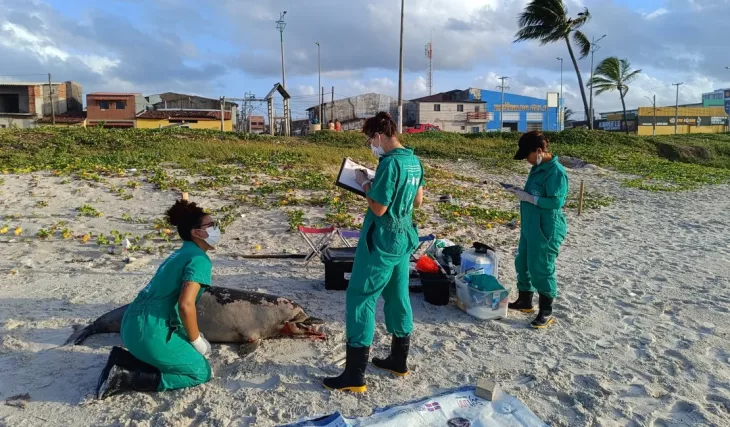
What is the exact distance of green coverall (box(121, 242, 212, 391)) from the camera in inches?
126

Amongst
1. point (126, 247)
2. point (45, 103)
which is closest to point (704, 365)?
point (126, 247)

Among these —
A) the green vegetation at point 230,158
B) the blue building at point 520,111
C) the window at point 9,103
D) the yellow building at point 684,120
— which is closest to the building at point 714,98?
the yellow building at point 684,120

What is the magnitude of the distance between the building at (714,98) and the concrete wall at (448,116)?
41.5 meters

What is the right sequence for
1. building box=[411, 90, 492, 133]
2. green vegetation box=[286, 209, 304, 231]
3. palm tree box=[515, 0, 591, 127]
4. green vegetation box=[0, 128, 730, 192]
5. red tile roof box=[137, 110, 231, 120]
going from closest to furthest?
green vegetation box=[286, 209, 304, 231], green vegetation box=[0, 128, 730, 192], palm tree box=[515, 0, 591, 127], red tile roof box=[137, 110, 231, 120], building box=[411, 90, 492, 133]

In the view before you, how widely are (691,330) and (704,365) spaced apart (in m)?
0.75

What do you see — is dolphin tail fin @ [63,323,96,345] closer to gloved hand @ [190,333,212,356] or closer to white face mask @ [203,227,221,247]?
gloved hand @ [190,333,212,356]

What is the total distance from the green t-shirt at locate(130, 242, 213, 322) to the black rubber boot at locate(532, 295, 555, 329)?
2.78 metres

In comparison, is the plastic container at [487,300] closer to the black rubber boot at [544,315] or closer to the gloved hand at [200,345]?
the black rubber boot at [544,315]

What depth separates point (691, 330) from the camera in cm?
449

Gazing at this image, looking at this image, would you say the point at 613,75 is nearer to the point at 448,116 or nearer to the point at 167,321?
the point at 448,116

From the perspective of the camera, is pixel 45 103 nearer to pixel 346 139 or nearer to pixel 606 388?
pixel 346 139

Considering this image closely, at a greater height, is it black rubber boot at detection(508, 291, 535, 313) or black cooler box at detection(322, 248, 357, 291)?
black cooler box at detection(322, 248, 357, 291)

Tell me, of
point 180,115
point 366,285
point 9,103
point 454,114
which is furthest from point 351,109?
point 366,285

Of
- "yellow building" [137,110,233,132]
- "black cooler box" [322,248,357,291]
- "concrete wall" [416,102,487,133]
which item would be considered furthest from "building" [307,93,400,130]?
"black cooler box" [322,248,357,291]
